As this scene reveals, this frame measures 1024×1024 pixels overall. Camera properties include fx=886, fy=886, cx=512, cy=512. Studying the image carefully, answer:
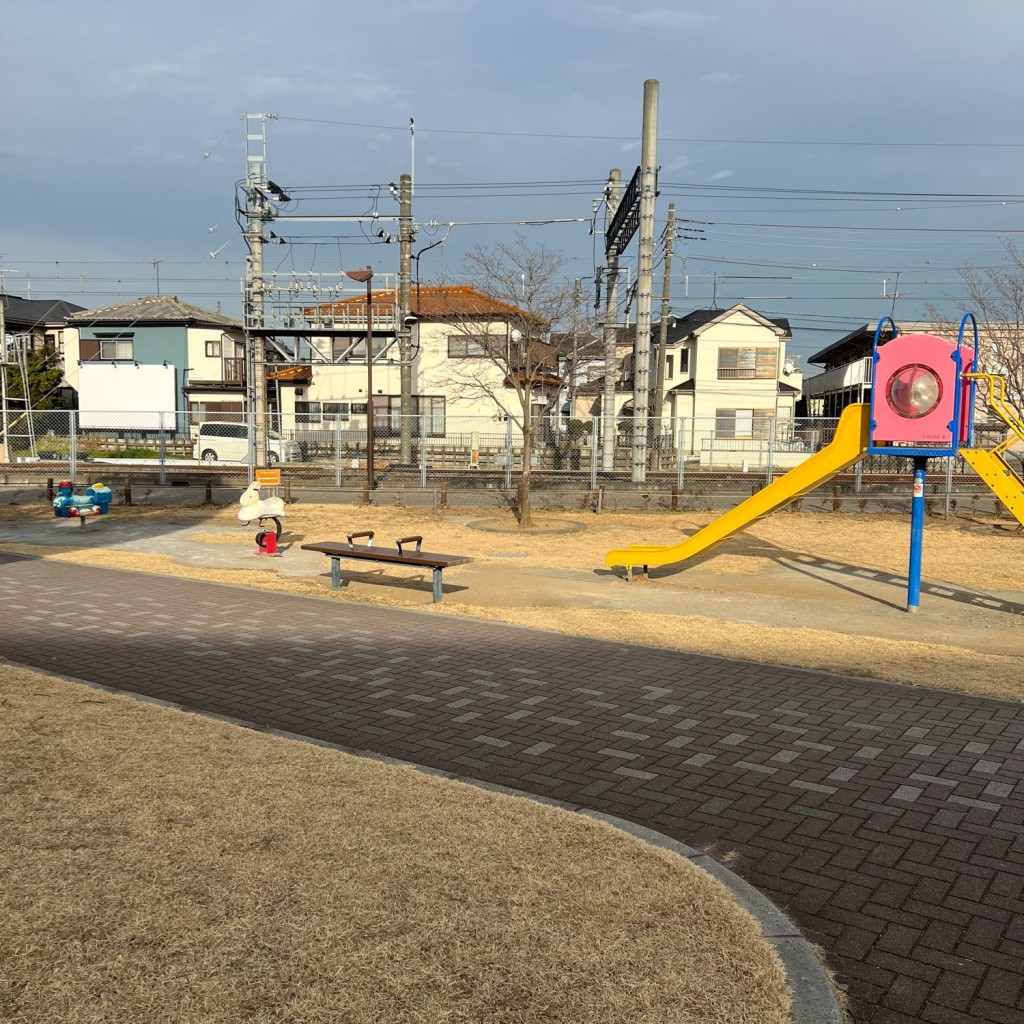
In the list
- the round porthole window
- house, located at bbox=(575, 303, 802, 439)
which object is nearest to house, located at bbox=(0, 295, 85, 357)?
house, located at bbox=(575, 303, 802, 439)

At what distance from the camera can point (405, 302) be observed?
30375mm

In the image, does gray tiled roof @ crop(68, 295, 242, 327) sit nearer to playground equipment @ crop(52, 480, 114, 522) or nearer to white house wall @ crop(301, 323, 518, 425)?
white house wall @ crop(301, 323, 518, 425)

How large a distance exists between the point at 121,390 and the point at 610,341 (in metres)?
31.7

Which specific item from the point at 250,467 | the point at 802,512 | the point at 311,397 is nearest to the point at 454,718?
the point at 802,512

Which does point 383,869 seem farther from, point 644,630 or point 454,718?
point 644,630

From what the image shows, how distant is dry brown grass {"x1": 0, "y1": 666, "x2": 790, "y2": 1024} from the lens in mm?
2861

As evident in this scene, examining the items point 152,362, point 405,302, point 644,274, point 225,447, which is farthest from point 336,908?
point 152,362

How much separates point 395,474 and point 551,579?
15.0 metres

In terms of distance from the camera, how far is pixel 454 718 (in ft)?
20.6

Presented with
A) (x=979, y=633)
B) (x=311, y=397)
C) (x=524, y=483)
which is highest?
(x=311, y=397)

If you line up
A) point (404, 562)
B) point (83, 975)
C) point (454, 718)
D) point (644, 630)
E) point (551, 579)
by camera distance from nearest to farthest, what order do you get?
point (83, 975) < point (454, 718) < point (644, 630) < point (404, 562) < point (551, 579)

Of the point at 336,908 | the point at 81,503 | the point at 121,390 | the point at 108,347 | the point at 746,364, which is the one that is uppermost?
the point at 108,347

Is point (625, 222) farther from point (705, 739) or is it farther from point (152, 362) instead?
point (152, 362)

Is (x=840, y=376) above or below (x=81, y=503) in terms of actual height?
above
